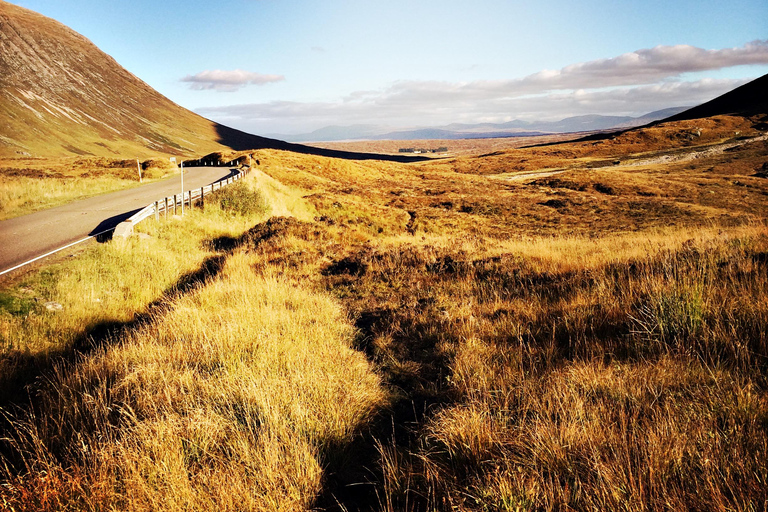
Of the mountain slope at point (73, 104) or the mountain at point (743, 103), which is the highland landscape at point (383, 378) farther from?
the mountain slope at point (73, 104)

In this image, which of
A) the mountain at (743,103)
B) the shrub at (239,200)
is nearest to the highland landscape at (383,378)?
the shrub at (239,200)

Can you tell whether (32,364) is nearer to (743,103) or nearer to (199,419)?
(199,419)

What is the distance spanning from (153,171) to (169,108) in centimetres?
18789

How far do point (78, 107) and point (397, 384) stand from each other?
184932 mm

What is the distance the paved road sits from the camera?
9.65m

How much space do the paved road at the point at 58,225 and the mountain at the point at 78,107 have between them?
9444cm

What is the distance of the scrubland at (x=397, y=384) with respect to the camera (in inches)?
93.5

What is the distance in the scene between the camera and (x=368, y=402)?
150 inches

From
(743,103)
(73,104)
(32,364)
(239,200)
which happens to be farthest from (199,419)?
(73,104)

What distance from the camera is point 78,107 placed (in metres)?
141

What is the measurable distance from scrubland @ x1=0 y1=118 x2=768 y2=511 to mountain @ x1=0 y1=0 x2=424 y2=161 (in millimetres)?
108888

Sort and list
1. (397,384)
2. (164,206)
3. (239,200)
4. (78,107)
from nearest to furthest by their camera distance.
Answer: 1. (397,384)
2. (164,206)
3. (239,200)
4. (78,107)

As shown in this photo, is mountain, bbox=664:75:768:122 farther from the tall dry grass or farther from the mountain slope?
the mountain slope

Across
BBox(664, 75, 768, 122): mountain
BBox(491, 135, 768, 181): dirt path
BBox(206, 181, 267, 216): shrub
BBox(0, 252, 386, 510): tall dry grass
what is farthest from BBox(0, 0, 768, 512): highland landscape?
BBox(664, 75, 768, 122): mountain
